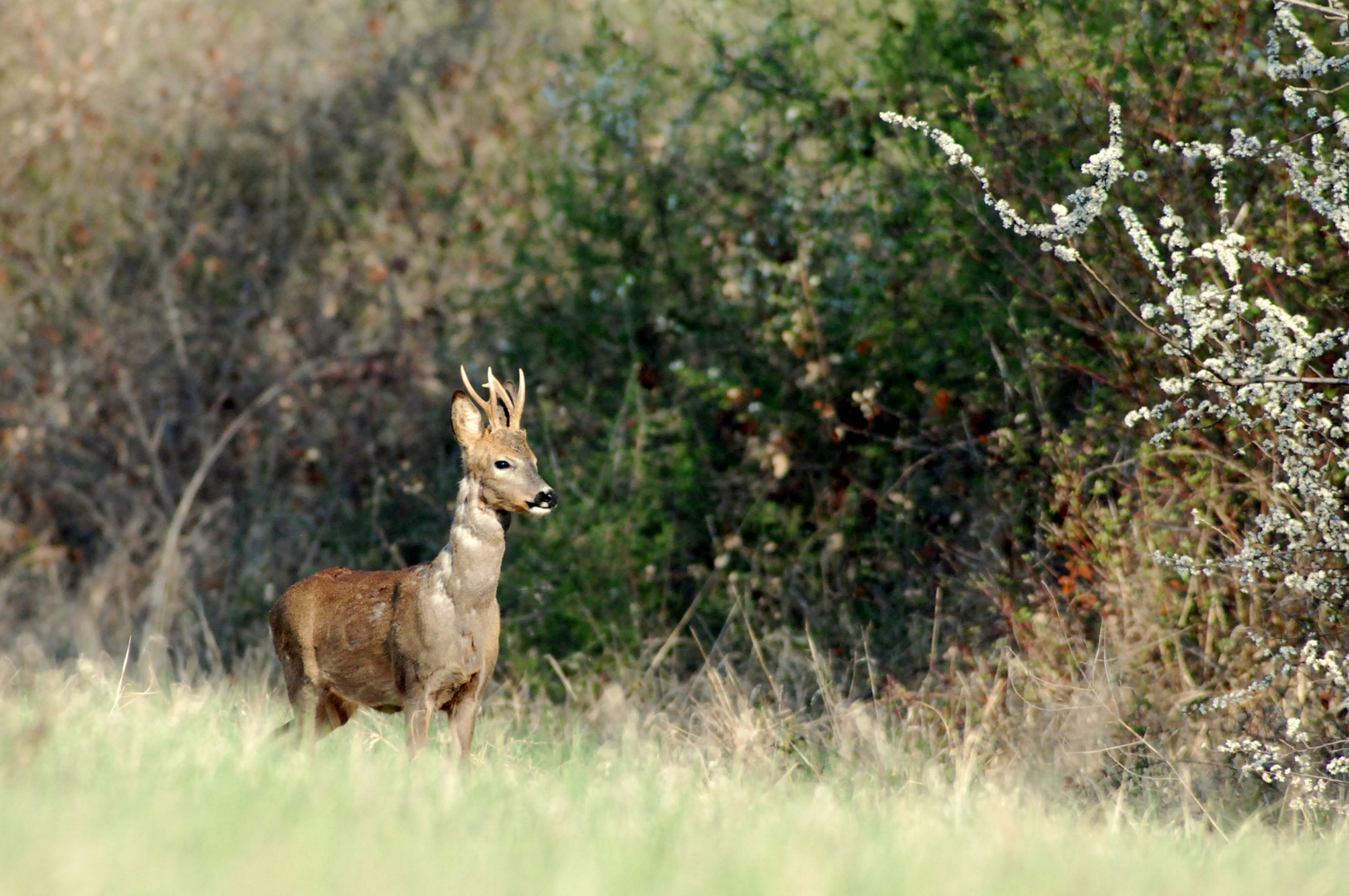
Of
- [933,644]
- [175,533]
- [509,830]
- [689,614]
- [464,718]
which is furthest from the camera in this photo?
[175,533]

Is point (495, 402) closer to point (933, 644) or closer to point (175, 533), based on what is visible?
point (933, 644)

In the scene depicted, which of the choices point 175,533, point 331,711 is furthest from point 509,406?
point 175,533

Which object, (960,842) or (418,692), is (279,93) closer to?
(418,692)

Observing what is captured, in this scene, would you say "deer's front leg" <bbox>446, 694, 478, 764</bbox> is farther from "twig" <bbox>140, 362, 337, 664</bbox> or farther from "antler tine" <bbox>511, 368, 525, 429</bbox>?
"twig" <bbox>140, 362, 337, 664</bbox>

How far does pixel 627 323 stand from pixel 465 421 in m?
4.45

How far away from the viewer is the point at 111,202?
40.8ft

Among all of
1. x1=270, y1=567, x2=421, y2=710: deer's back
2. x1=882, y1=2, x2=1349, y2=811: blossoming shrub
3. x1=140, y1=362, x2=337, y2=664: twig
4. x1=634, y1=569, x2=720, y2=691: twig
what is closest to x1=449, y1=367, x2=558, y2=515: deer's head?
x1=270, y1=567, x2=421, y2=710: deer's back

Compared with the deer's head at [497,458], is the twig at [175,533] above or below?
below

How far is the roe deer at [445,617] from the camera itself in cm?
551

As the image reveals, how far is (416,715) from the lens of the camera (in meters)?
5.46

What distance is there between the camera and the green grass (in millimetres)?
3445

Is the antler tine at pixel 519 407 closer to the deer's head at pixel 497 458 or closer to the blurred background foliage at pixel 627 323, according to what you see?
the deer's head at pixel 497 458

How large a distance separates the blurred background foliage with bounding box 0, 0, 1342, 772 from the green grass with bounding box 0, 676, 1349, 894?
187 centimetres

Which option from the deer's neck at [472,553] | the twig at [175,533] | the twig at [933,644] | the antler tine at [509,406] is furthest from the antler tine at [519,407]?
the twig at [175,533]
